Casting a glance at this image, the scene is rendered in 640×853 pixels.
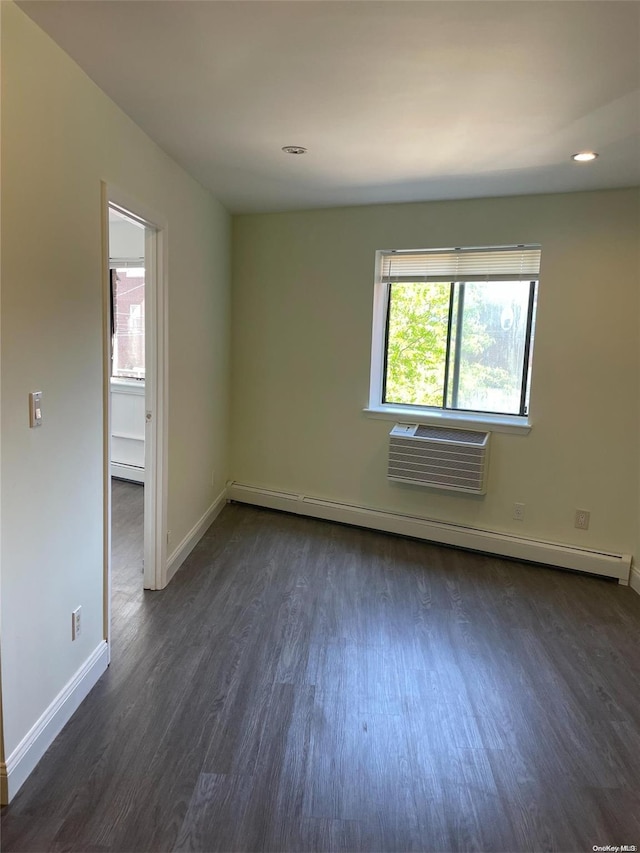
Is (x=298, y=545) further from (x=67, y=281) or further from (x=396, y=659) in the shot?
(x=67, y=281)

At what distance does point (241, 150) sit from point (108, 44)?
0.99 metres

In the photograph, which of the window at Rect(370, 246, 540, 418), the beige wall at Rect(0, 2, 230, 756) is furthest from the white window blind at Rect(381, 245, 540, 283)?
the beige wall at Rect(0, 2, 230, 756)

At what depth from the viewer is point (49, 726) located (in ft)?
6.24

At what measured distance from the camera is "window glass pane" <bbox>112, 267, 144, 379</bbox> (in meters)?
4.88

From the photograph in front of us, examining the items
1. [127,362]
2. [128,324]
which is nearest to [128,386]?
[127,362]

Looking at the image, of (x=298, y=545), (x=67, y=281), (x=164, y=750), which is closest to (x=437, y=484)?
(x=298, y=545)

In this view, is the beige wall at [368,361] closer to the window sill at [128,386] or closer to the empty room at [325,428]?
the empty room at [325,428]

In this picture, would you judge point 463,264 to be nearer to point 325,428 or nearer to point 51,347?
point 325,428

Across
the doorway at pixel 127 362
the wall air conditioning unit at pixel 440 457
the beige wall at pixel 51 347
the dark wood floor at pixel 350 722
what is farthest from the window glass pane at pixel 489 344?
the doorway at pixel 127 362

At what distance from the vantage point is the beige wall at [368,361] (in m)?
3.31

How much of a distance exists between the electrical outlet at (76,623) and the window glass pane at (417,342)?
8.95 ft

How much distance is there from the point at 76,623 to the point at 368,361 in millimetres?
2633

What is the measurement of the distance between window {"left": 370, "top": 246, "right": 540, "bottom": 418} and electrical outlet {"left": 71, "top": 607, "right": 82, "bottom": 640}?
2583mm

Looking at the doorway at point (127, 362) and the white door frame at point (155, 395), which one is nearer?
the white door frame at point (155, 395)
